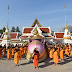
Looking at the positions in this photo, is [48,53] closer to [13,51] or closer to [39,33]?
[13,51]

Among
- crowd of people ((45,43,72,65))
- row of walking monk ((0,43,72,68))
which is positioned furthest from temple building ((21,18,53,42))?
crowd of people ((45,43,72,65))

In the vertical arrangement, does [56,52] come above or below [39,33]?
below

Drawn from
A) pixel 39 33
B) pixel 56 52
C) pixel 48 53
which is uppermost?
pixel 39 33

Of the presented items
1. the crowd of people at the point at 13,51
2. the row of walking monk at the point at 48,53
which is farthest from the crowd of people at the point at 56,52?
the crowd of people at the point at 13,51

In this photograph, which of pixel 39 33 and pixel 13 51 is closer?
pixel 13 51

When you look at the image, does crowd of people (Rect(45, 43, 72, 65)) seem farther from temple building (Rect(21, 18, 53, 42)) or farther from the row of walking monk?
temple building (Rect(21, 18, 53, 42))

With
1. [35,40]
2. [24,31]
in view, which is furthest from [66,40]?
[35,40]

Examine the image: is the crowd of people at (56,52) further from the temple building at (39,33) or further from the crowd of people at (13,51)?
the temple building at (39,33)

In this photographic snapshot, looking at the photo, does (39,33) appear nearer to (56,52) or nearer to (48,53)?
(48,53)

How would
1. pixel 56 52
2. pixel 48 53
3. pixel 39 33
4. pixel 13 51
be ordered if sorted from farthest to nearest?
1. pixel 39 33
2. pixel 48 53
3. pixel 13 51
4. pixel 56 52

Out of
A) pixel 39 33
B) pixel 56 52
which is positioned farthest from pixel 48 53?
pixel 39 33

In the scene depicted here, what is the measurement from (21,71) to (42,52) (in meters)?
2.36

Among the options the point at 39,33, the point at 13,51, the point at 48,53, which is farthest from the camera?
the point at 39,33

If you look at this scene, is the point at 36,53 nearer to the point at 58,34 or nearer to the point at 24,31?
the point at 24,31
